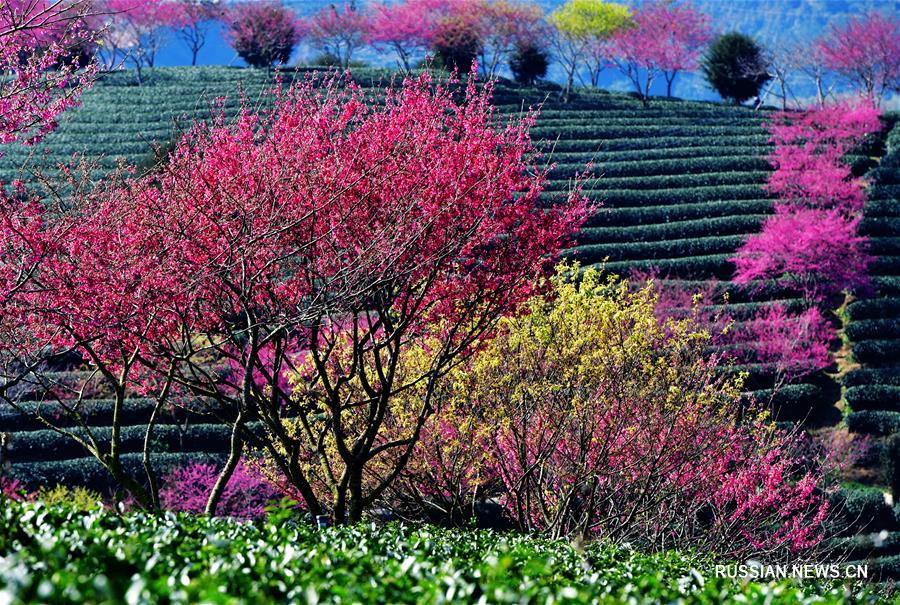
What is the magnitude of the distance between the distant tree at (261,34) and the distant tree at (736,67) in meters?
25.5

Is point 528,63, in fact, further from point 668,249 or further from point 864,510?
point 864,510

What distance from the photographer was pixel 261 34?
59250mm

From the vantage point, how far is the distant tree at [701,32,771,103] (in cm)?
5403

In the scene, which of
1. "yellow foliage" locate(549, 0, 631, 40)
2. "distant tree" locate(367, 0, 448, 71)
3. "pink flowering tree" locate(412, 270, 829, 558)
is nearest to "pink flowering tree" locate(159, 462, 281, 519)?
"pink flowering tree" locate(412, 270, 829, 558)

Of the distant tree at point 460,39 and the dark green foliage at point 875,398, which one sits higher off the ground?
the distant tree at point 460,39

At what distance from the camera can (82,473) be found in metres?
21.1

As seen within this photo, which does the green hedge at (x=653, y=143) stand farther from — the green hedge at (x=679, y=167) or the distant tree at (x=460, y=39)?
the distant tree at (x=460, y=39)

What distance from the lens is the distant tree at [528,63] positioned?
5756 centimetres

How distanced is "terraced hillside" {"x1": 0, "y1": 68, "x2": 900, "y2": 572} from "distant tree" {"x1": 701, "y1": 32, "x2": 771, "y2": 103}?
3.10m

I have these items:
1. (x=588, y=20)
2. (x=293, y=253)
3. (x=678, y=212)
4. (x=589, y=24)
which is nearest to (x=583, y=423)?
(x=293, y=253)

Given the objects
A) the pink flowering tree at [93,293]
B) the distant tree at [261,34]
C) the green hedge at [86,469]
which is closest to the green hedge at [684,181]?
the green hedge at [86,469]

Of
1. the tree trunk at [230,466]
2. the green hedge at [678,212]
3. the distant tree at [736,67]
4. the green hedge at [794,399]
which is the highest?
the distant tree at [736,67]

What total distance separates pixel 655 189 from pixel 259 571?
36.1 meters

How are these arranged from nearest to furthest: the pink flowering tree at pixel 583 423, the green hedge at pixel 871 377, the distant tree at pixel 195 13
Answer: the pink flowering tree at pixel 583 423 → the green hedge at pixel 871 377 → the distant tree at pixel 195 13
